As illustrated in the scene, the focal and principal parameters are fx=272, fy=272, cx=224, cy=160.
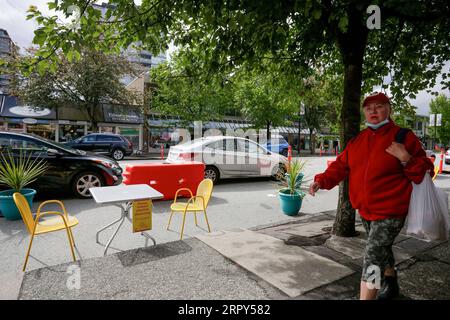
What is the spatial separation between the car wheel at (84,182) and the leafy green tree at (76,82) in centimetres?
1564

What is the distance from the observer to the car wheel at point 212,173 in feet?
30.0

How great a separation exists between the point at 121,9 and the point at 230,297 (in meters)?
3.71

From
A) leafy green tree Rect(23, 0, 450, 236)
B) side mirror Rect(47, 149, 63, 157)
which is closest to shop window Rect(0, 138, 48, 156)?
side mirror Rect(47, 149, 63, 157)

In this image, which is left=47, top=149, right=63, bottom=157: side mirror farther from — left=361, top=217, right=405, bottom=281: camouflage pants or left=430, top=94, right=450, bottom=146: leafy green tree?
left=430, top=94, right=450, bottom=146: leafy green tree

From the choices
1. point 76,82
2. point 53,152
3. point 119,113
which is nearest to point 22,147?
point 53,152

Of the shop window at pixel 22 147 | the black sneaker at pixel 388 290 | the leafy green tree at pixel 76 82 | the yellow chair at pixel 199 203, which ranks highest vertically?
the leafy green tree at pixel 76 82

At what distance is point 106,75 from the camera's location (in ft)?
67.4

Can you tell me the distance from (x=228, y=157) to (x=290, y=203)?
3.76m

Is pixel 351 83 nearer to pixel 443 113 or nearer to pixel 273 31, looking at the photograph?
pixel 273 31

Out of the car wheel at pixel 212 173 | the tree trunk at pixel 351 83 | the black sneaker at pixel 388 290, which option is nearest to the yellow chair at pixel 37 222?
the black sneaker at pixel 388 290

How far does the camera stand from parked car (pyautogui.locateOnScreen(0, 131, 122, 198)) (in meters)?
6.48

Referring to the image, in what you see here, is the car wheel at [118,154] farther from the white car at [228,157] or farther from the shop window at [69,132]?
the white car at [228,157]
